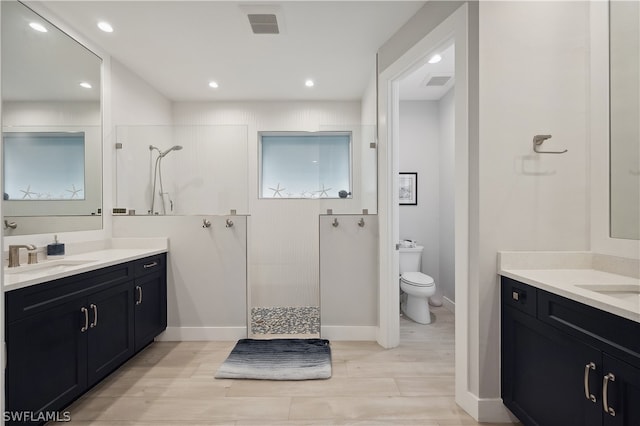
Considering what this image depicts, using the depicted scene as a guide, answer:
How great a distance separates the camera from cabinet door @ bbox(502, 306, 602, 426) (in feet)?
4.37

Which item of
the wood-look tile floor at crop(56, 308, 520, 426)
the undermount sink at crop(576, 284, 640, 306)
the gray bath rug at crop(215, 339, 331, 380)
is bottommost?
the wood-look tile floor at crop(56, 308, 520, 426)

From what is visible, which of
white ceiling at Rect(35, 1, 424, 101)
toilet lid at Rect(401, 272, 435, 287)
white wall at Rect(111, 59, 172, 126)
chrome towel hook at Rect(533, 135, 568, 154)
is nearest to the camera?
chrome towel hook at Rect(533, 135, 568, 154)

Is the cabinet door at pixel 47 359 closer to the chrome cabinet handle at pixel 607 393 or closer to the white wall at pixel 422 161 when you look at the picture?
the chrome cabinet handle at pixel 607 393

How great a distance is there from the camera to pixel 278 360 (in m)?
2.57

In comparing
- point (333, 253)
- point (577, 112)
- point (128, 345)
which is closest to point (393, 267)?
point (333, 253)

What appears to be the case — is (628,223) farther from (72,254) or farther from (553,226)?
(72,254)

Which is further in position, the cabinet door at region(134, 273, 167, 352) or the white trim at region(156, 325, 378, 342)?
the white trim at region(156, 325, 378, 342)

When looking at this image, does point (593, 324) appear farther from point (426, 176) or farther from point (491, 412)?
point (426, 176)

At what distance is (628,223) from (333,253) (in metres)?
2.06

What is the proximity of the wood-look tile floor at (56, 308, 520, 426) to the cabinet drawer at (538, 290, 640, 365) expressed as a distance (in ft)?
2.84

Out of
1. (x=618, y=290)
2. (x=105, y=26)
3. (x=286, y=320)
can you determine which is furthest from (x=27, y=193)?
(x=618, y=290)

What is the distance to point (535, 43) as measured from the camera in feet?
6.16

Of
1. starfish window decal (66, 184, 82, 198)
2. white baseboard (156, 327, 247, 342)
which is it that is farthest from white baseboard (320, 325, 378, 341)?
starfish window decal (66, 184, 82, 198)

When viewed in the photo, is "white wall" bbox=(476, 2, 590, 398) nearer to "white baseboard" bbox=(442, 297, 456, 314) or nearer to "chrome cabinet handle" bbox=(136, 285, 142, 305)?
"white baseboard" bbox=(442, 297, 456, 314)
